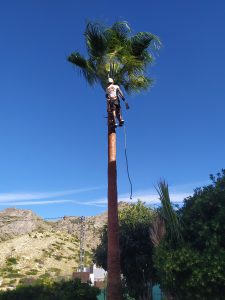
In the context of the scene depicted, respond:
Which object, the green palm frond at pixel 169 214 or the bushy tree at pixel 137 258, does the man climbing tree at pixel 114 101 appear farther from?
the bushy tree at pixel 137 258

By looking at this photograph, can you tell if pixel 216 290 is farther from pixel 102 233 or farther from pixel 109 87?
pixel 102 233

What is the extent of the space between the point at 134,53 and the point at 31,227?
86250mm

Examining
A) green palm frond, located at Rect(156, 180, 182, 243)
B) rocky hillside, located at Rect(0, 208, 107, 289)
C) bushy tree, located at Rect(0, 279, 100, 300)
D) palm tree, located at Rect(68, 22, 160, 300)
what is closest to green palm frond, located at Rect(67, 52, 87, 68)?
palm tree, located at Rect(68, 22, 160, 300)

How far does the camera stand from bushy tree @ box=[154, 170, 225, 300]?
12500 millimetres

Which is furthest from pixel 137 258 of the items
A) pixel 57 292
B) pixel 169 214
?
pixel 169 214

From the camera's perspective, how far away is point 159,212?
14758mm

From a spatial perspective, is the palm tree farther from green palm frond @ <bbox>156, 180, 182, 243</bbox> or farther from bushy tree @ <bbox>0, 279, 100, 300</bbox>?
bushy tree @ <bbox>0, 279, 100, 300</bbox>

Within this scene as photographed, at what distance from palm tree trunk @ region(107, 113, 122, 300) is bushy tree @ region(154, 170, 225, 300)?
136 centimetres

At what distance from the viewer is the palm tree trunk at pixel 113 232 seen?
13339mm

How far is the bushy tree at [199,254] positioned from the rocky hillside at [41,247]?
153 feet

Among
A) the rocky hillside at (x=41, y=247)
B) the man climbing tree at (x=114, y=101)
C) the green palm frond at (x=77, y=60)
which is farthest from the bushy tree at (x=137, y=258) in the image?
the rocky hillside at (x=41, y=247)

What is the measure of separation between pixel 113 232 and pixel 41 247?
6816 cm

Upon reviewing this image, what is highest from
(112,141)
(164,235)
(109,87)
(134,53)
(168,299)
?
(134,53)

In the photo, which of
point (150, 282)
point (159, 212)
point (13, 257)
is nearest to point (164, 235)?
point (159, 212)
